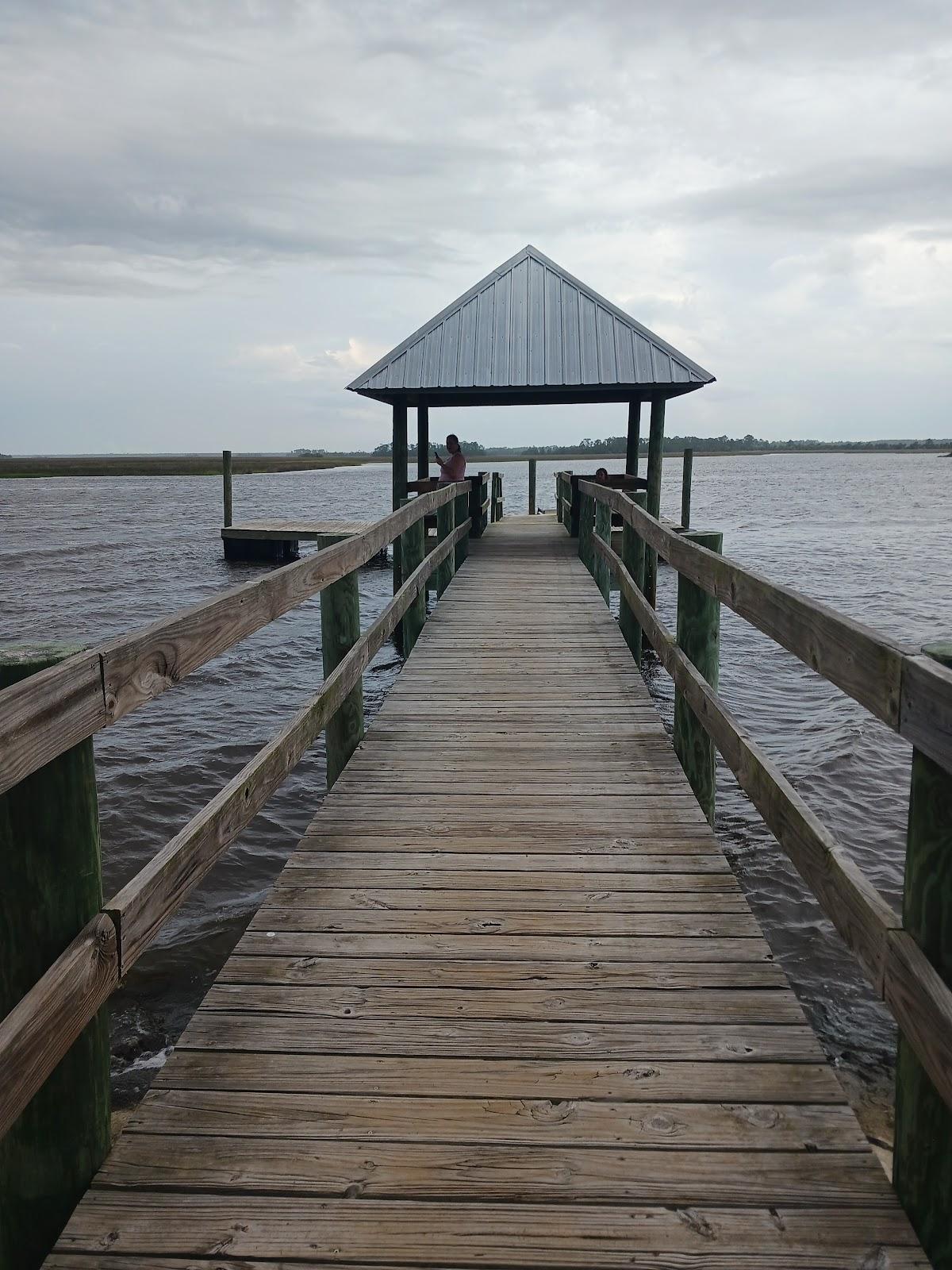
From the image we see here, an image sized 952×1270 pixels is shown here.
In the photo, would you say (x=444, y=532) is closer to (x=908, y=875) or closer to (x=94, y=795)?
(x=94, y=795)

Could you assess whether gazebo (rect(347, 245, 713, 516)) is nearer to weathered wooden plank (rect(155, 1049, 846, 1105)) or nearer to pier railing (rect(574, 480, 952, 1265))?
pier railing (rect(574, 480, 952, 1265))

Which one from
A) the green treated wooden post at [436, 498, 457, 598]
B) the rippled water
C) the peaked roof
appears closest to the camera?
the rippled water

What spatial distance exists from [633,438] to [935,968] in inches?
600

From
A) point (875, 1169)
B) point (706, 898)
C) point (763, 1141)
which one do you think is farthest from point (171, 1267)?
point (706, 898)

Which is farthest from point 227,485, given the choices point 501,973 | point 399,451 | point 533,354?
point 501,973

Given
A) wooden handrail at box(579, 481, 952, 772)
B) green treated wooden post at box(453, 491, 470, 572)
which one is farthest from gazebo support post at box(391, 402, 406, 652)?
wooden handrail at box(579, 481, 952, 772)

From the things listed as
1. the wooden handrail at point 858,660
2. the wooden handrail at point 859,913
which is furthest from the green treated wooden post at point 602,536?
the wooden handrail at point 859,913

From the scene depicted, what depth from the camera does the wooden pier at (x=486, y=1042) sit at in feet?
5.72

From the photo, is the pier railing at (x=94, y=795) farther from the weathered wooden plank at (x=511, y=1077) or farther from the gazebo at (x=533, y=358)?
the gazebo at (x=533, y=358)

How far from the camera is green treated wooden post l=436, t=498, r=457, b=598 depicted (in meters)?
9.80

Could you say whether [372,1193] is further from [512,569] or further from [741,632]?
[741,632]

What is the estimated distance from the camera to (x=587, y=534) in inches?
480

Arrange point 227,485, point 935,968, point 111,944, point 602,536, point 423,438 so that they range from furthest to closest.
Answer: point 227,485, point 423,438, point 602,536, point 111,944, point 935,968

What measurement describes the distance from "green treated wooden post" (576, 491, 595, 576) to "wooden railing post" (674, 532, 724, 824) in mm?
6444
